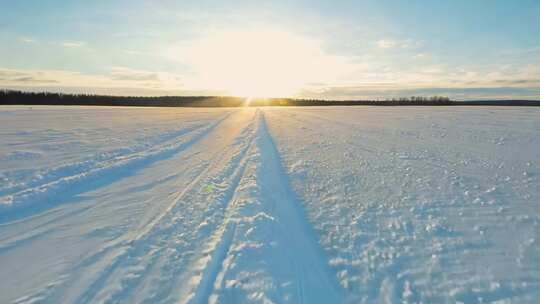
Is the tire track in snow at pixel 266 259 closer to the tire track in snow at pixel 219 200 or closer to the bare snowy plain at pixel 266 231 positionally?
the bare snowy plain at pixel 266 231

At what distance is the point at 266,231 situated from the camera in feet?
12.8

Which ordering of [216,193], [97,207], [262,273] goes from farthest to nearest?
[216,193], [97,207], [262,273]

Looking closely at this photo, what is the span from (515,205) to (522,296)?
2898mm

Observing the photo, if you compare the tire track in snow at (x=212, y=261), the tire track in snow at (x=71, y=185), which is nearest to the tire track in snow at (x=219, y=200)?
the tire track in snow at (x=212, y=261)

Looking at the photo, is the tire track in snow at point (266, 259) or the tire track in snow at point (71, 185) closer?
the tire track in snow at point (266, 259)

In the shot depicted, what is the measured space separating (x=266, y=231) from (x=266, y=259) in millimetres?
642

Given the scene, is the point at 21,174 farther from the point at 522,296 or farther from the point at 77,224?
the point at 522,296

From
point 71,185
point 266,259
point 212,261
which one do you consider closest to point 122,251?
point 212,261

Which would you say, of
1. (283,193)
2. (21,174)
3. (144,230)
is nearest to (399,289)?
(283,193)

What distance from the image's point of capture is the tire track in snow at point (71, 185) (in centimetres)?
450

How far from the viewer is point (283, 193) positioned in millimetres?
5547

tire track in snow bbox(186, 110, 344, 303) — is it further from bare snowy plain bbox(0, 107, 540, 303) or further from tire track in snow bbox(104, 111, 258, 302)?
tire track in snow bbox(104, 111, 258, 302)

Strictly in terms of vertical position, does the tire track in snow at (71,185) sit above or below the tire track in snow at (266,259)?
above

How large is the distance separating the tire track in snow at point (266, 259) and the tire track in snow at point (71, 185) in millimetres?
3341
